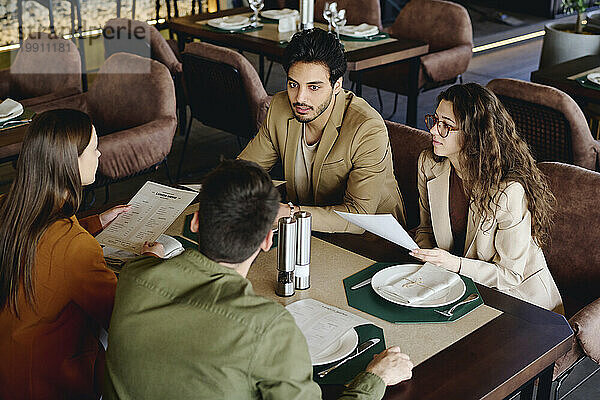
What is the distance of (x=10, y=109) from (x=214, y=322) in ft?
8.51

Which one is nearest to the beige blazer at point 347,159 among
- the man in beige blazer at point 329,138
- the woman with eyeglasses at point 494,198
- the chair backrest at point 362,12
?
the man in beige blazer at point 329,138

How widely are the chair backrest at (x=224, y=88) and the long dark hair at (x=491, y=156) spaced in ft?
6.33

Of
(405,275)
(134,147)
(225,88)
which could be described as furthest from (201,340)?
(225,88)

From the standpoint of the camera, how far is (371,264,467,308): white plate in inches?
71.7

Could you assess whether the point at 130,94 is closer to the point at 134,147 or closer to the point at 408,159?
the point at 134,147

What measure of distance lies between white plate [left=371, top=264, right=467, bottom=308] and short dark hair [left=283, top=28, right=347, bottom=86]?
80cm

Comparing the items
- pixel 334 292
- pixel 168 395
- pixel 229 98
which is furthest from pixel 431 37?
pixel 168 395

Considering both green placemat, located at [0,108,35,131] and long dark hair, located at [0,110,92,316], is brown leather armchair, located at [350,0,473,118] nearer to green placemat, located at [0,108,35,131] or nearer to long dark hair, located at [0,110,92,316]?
green placemat, located at [0,108,35,131]

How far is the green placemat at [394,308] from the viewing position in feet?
5.79

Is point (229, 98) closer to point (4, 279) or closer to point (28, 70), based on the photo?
point (28, 70)

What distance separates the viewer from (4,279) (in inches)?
68.5

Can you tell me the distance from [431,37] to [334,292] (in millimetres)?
3508

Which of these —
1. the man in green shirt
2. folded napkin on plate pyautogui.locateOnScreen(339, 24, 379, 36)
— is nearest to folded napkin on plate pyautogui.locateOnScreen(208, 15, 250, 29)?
folded napkin on plate pyautogui.locateOnScreen(339, 24, 379, 36)

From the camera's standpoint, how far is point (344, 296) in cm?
187
